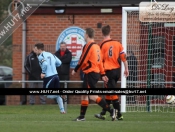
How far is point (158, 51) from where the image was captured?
65.5 ft

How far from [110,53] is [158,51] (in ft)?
14.8

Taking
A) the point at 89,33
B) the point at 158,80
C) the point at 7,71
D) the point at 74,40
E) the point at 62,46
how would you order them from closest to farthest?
1. the point at 89,33
2. the point at 158,80
3. the point at 62,46
4. the point at 74,40
5. the point at 7,71


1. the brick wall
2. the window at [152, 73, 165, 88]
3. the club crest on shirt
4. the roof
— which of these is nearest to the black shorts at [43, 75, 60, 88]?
→ the window at [152, 73, 165, 88]

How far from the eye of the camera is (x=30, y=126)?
13680mm

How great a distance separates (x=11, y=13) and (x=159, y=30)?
6.67 meters

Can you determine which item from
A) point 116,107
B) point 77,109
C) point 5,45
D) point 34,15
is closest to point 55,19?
point 34,15

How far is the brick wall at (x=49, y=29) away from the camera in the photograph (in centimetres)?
2408

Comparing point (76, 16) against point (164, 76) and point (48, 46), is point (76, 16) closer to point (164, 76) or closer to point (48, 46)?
point (48, 46)

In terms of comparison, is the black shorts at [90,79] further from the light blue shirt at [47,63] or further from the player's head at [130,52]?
the player's head at [130,52]

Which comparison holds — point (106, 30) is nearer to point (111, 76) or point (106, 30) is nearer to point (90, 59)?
point (90, 59)

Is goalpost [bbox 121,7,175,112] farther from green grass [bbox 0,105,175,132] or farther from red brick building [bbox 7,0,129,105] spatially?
red brick building [bbox 7,0,129,105]

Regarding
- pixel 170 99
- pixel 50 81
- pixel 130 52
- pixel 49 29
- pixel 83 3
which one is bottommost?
pixel 170 99

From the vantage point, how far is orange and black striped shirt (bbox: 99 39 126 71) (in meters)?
15.7

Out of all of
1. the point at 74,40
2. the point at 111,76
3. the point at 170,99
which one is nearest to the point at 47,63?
the point at 111,76
